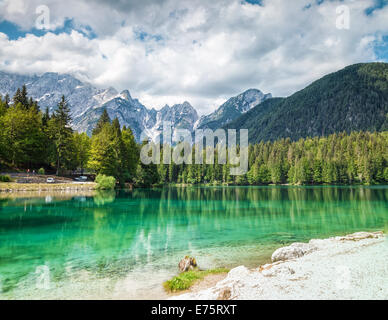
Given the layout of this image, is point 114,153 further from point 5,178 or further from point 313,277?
point 313,277

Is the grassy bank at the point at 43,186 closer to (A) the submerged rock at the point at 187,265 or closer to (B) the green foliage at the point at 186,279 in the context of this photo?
(A) the submerged rock at the point at 187,265

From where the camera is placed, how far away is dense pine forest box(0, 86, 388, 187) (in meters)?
66.8

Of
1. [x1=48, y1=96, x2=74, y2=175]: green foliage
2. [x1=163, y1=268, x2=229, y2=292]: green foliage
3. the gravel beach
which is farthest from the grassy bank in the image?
the gravel beach

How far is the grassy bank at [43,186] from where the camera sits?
2164 inches

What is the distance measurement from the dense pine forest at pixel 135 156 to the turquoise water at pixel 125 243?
35.1 m

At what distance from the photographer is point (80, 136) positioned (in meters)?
86.3

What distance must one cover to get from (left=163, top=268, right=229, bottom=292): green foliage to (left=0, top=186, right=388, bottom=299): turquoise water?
515 millimetres

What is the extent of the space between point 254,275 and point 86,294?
22.3 ft

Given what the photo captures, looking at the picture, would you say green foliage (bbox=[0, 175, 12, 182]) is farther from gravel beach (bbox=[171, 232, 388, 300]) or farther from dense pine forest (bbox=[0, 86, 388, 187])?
gravel beach (bbox=[171, 232, 388, 300])
